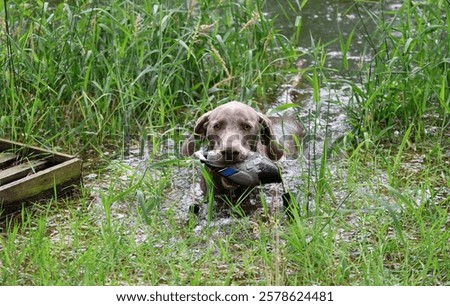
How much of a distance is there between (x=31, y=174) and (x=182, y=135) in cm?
107

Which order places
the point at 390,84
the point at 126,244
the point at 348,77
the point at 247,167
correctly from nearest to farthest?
the point at 126,244
the point at 247,167
the point at 390,84
the point at 348,77

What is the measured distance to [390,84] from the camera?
6.23 metres

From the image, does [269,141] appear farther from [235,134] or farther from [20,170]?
[20,170]

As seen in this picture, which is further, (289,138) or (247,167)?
(289,138)

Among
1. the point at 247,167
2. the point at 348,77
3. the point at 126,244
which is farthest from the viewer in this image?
the point at 348,77

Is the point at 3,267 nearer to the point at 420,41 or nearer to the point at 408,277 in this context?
the point at 408,277

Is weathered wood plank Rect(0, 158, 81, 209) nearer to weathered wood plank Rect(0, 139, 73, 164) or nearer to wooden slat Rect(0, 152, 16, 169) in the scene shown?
weathered wood plank Rect(0, 139, 73, 164)

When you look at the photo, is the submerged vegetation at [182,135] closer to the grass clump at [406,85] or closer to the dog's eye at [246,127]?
the grass clump at [406,85]

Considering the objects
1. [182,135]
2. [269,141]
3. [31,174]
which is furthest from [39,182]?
[269,141]

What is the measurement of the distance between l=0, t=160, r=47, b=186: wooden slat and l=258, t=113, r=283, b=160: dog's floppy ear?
1.33 metres

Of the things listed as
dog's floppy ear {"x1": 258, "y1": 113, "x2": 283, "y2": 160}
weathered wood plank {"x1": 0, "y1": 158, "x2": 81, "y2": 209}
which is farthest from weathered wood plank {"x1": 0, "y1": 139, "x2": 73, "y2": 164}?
dog's floppy ear {"x1": 258, "y1": 113, "x2": 283, "y2": 160}

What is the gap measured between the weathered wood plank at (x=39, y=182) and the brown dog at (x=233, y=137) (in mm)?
691

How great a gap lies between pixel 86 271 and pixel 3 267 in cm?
47

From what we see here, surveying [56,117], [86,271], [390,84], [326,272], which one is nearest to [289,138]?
[390,84]
